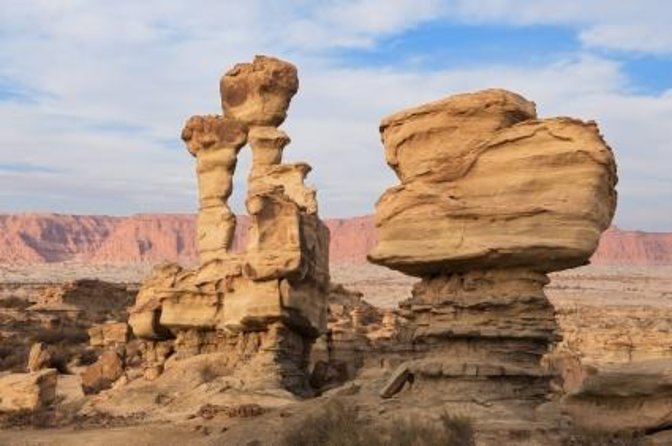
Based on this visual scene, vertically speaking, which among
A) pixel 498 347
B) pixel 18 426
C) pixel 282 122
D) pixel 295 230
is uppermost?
pixel 282 122

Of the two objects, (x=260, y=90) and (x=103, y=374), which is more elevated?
(x=260, y=90)

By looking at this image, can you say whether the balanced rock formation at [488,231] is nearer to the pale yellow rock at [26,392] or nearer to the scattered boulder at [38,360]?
the pale yellow rock at [26,392]

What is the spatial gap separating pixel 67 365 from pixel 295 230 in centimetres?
1290

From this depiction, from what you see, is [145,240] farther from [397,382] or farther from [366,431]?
[366,431]

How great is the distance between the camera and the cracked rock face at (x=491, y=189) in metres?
12.9

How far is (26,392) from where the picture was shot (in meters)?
19.7

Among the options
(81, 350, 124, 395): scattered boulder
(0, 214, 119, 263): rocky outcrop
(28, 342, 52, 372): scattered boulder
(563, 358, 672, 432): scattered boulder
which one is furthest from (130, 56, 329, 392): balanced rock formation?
(0, 214, 119, 263): rocky outcrop

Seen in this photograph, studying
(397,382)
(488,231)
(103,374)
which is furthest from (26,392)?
(488,231)

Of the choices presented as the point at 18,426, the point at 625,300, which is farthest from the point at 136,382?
the point at 625,300

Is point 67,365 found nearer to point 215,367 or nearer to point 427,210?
point 215,367

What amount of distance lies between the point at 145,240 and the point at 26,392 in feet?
556

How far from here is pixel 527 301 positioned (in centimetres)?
1337

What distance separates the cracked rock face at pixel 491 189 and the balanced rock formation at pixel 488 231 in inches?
0.7

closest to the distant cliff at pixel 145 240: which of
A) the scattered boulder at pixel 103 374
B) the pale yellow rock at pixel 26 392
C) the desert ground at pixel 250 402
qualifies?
the desert ground at pixel 250 402
